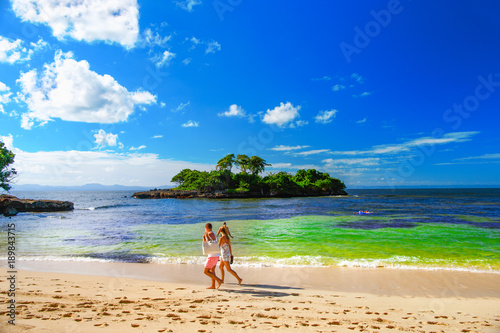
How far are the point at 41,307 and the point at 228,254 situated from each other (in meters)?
4.67

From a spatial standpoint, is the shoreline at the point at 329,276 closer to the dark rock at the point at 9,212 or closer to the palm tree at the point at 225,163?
the dark rock at the point at 9,212

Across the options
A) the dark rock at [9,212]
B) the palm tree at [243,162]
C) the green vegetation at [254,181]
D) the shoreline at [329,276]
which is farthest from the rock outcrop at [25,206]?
Result: the palm tree at [243,162]

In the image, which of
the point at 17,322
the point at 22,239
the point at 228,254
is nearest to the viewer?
the point at 17,322

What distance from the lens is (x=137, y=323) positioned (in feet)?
16.0

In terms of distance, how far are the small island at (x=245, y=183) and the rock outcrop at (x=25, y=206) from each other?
142 feet

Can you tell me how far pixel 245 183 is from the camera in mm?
89812

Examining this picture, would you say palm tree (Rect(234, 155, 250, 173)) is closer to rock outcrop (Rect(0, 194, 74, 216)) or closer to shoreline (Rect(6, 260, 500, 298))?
rock outcrop (Rect(0, 194, 74, 216))

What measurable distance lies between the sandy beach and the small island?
2866 inches

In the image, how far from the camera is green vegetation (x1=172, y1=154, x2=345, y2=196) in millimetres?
Answer: 89250

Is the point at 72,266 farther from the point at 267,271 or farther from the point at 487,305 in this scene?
the point at 487,305

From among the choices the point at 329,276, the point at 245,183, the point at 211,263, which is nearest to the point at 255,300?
the point at 211,263

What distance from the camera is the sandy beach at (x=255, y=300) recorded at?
493 centimetres

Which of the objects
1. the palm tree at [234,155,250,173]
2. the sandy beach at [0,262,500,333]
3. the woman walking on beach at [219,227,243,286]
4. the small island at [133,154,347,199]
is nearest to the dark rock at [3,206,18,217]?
the sandy beach at [0,262,500,333]

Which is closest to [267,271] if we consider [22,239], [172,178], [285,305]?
[285,305]
